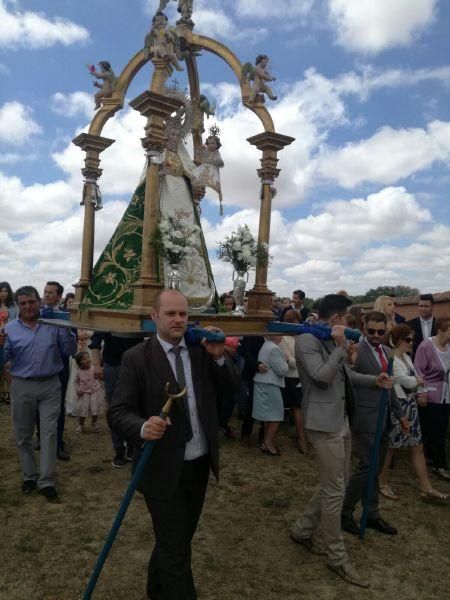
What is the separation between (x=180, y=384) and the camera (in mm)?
2994

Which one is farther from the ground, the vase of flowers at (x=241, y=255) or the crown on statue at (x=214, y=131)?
the crown on statue at (x=214, y=131)

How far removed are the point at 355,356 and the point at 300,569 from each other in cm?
189

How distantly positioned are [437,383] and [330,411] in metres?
3.01

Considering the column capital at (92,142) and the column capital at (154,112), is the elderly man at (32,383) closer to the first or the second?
the column capital at (154,112)

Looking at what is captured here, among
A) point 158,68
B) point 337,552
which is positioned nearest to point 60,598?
point 337,552

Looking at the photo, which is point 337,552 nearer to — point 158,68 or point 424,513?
point 424,513

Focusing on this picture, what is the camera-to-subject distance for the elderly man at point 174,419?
293 centimetres

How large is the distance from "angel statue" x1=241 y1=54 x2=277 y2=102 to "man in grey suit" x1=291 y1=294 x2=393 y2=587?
520cm

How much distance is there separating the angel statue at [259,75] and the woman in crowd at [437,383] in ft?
14.7

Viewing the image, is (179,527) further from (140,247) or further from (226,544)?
(140,247)

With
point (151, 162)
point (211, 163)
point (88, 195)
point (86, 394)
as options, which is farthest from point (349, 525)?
point (88, 195)

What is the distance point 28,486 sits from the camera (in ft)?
17.0

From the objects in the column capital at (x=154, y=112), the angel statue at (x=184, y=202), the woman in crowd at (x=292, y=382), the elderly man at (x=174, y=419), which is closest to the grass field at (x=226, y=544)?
the elderly man at (x=174, y=419)

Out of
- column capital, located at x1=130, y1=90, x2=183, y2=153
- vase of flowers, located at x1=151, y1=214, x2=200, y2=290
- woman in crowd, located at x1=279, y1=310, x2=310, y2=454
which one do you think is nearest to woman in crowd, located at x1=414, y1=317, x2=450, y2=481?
woman in crowd, located at x1=279, y1=310, x2=310, y2=454
